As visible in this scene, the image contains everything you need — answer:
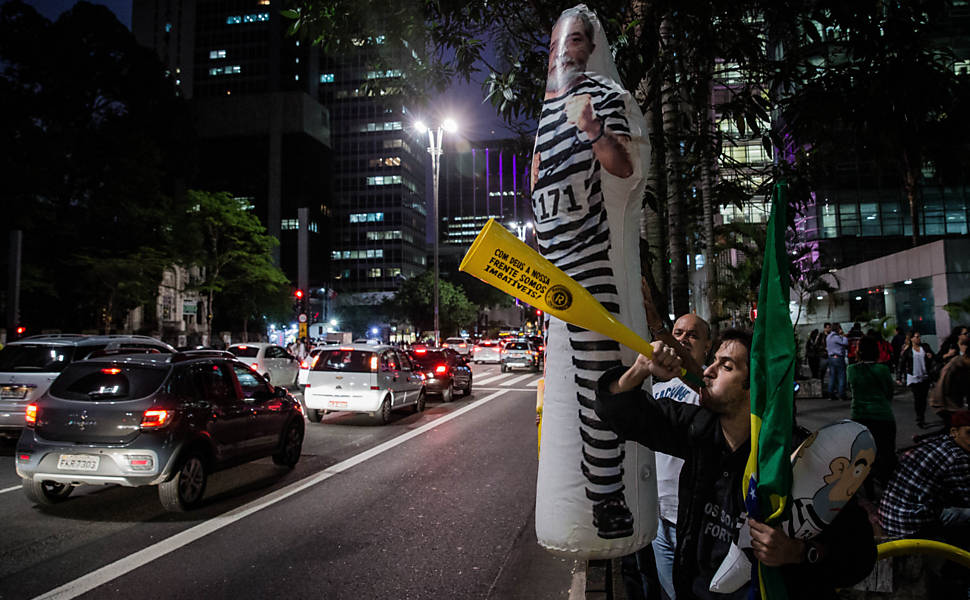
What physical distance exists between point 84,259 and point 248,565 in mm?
28531

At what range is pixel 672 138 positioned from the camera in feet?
17.7

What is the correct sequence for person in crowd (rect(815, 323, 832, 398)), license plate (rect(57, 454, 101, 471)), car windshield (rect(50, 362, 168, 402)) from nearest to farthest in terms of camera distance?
license plate (rect(57, 454, 101, 471)) → car windshield (rect(50, 362, 168, 402)) → person in crowd (rect(815, 323, 832, 398))

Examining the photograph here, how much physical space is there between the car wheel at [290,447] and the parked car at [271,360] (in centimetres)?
1016

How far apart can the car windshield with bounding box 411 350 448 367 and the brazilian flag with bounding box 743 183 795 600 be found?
17245 millimetres

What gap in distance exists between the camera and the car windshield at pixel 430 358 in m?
19.1

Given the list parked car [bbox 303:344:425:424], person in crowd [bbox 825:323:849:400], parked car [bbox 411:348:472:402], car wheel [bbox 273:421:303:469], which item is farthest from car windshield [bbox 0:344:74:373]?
person in crowd [bbox 825:323:849:400]

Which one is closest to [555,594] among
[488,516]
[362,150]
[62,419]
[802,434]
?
[488,516]

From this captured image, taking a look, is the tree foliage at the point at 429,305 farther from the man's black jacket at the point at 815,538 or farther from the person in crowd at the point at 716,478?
the man's black jacket at the point at 815,538

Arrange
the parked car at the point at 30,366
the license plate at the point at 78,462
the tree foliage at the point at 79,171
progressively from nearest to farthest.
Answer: the license plate at the point at 78,462 → the parked car at the point at 30,366 → the tree foliage at the point at 79,171

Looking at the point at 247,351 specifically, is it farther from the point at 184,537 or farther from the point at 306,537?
the point at 306,537

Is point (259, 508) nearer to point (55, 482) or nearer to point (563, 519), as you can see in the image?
point (55, 482)

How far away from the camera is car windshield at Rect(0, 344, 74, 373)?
9.59 metres

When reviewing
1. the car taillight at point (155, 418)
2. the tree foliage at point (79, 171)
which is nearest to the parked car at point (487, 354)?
the tree foliage at point (79, 171)

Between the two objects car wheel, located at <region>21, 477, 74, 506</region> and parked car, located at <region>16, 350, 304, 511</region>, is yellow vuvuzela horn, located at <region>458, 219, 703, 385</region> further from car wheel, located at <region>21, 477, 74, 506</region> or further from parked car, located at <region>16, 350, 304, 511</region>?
car wheel, located at <region>21, 477, 74, 506</region>
